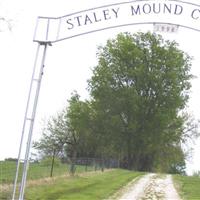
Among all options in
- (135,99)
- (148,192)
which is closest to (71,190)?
(148,192)

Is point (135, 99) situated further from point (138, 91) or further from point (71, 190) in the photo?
point (71, 190)

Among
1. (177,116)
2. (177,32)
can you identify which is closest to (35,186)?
(177,32)

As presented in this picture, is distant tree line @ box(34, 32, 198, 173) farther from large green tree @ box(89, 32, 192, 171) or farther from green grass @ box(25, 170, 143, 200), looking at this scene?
green grass @ box(25, 170, 143, 200)

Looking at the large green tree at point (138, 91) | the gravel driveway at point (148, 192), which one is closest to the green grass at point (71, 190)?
the gravel driveway at point (148, 192)

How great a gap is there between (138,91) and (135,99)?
1.59m

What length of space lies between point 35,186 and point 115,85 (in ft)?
114

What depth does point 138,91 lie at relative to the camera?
56.2m

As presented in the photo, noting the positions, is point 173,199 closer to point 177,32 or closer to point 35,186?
point 35,186

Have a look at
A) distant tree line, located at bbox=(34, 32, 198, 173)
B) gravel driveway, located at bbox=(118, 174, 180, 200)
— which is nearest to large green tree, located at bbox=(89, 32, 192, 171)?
distant tree line, located at bbox=(34, 32, 198, 173)

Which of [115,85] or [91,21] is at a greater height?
[115,85]

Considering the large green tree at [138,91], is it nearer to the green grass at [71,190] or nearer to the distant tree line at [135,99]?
the distant tree line at [135,99]

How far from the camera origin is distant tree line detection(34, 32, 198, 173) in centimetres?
5534

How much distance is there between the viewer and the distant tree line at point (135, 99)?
182 feet

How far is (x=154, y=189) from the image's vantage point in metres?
26.2
